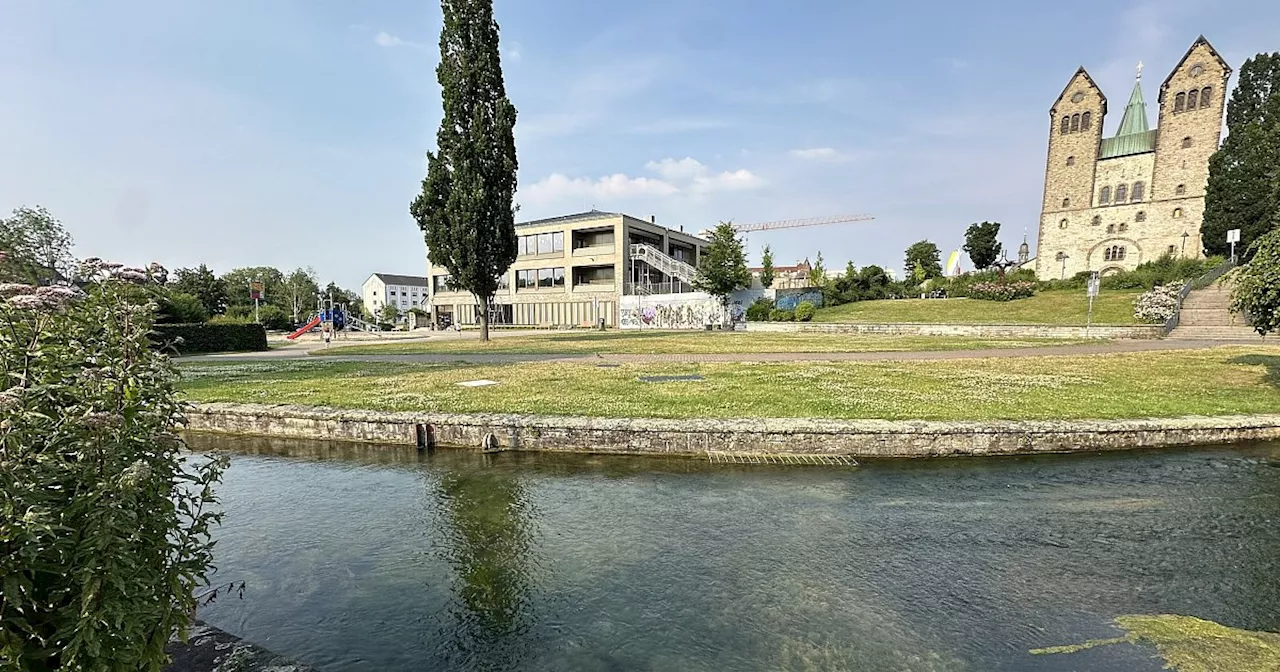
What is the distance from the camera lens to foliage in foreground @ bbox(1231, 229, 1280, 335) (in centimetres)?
942

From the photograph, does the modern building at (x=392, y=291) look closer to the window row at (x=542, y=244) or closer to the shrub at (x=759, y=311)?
the window row at (x=542, y=244)

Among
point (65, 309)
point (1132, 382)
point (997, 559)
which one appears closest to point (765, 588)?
point (997, 559)

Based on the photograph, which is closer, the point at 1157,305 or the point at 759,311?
the point at 1157,305

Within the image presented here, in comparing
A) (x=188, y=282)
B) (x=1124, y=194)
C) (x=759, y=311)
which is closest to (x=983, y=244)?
(x=1124, y=194)

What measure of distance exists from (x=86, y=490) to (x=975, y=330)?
34375mm

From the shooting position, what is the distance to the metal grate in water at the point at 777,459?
7.46 m

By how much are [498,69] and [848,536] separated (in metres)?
31.1

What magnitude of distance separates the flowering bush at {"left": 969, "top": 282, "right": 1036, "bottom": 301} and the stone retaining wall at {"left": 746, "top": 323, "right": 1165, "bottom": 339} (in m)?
14.0

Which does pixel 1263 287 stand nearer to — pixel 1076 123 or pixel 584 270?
pixel 584 270

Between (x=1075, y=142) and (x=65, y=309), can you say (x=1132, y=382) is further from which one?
(x=1075, y=142)

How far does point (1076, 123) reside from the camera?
60594mm

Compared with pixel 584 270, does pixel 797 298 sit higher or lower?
lower

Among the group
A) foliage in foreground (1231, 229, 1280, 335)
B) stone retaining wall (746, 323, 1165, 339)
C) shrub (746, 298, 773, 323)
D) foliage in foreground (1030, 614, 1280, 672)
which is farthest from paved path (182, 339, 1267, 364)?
shrub (746, 298, 773, 323)

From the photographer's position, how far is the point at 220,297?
7031 centimetres
